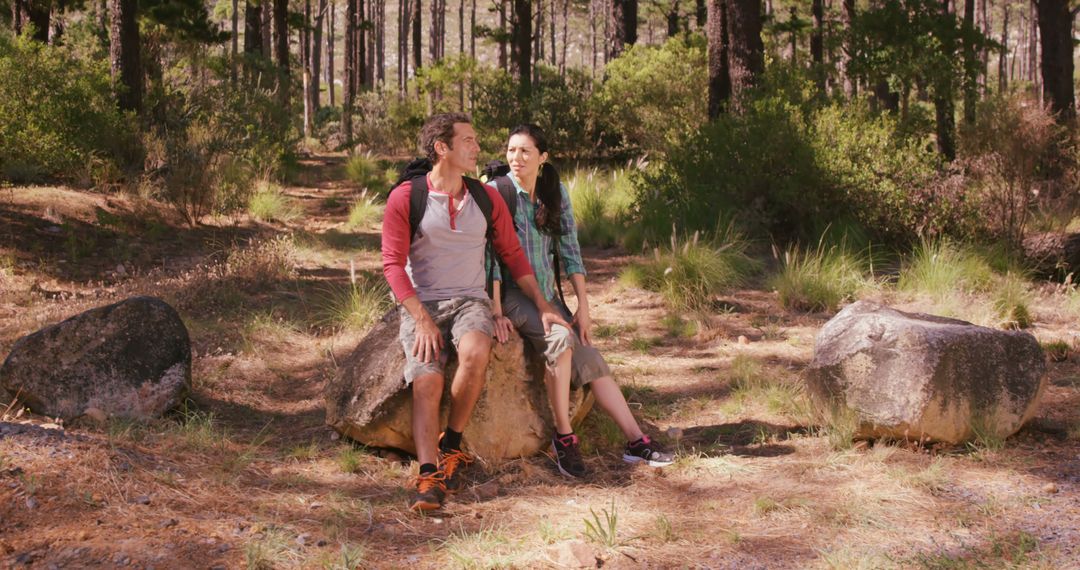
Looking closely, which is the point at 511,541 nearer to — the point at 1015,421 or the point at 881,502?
the point at 881,502

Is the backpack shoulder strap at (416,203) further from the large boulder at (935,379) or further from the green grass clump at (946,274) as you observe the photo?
the green grass clump at (946,274)

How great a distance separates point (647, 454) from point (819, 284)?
3887mm

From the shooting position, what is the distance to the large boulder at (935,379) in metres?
4.45

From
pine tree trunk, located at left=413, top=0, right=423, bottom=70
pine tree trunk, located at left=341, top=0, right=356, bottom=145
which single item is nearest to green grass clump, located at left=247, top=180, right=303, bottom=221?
pine tree trunk, located at left=341, top=0, right=356, bottom=145

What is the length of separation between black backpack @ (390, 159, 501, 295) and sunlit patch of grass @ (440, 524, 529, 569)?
129 centimetres

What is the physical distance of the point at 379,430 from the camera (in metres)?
4.59

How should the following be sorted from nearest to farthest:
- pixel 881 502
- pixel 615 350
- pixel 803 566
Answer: pixel 803 566 → pixel 881 502 → pixel 615 350

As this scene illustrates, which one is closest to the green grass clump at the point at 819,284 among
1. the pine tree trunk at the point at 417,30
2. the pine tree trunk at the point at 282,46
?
the pine tree trunk at the point at 282,46

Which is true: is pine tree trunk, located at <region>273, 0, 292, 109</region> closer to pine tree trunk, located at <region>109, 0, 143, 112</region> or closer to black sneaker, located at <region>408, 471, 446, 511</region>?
pine tree trunk, located at <region>109, 0, 143, 112</region>

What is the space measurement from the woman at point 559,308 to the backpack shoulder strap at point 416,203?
1.64 ft

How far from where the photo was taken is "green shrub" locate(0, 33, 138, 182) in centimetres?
1040

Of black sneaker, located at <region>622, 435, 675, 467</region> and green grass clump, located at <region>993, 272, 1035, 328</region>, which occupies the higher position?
green grass clump, located at <region>993, 272, 1035, 328</region>

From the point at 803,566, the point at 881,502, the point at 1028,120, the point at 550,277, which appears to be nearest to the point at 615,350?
the point at 550,277

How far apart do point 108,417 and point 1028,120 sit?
764 cm
